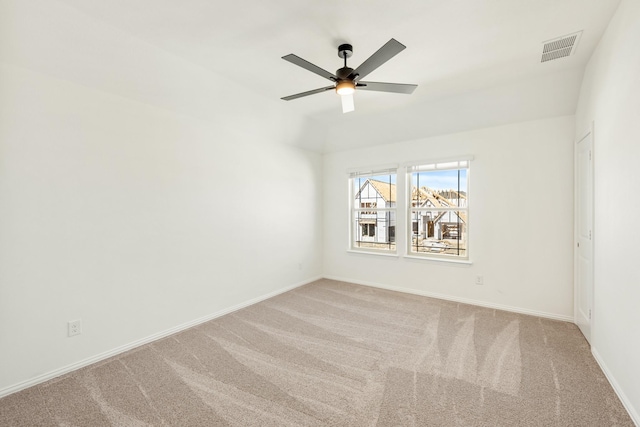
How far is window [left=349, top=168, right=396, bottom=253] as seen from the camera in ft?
16.0

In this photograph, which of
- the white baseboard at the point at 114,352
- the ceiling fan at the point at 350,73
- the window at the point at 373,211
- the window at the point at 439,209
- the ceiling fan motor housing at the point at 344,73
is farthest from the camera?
the window at the point at 373,211

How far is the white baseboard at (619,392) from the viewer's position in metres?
1.73

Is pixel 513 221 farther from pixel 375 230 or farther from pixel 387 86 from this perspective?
pixel 387 86

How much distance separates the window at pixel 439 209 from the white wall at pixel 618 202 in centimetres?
167

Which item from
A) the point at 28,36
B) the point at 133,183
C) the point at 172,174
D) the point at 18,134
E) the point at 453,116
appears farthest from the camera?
the point at 453,116

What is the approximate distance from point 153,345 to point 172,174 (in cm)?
179

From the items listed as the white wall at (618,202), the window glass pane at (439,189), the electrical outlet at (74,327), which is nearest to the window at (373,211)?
the window glass pane at (439,189)

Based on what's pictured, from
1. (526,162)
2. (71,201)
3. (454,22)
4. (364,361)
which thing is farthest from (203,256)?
(526,162)

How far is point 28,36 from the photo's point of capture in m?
A: 1.98

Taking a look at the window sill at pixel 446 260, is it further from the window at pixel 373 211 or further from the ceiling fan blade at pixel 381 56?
the ceiling fan blade at pixel 381 56

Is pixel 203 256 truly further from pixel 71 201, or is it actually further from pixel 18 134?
pixel 18 134

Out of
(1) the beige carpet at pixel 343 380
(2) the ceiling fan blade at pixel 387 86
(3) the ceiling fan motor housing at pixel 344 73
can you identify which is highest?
(3) the ceiling fan motor housing at pixel 344 73

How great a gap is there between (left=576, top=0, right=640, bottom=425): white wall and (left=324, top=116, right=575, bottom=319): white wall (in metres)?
0.92

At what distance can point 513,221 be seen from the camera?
12.0 feet
